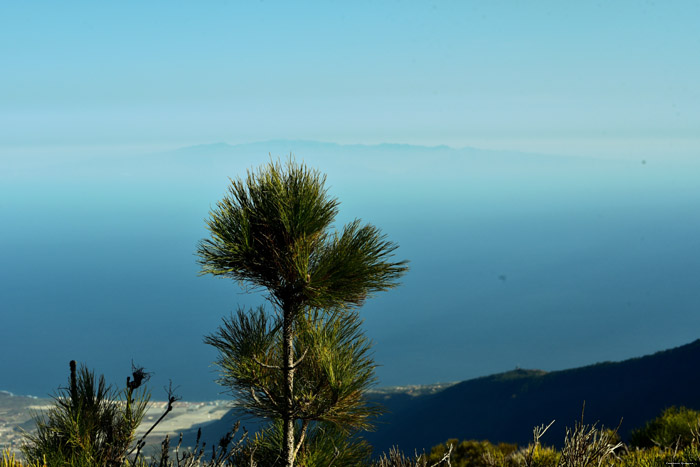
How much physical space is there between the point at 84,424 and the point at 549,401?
70.1m

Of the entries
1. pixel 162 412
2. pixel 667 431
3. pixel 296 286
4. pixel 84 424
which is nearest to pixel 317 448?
pixel 296 286

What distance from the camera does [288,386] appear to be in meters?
4.94

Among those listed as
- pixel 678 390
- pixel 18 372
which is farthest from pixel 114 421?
pixel 18 372

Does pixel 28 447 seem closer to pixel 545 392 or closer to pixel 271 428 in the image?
pixel 271 428

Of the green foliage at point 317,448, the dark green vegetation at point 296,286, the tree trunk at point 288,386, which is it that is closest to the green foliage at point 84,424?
the dark green vegetation at point 296,286

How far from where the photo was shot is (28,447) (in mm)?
3951

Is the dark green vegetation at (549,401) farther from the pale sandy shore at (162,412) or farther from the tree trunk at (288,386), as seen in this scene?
the pale sandy shore at (162,412)

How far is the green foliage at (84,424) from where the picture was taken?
3680 millimetres

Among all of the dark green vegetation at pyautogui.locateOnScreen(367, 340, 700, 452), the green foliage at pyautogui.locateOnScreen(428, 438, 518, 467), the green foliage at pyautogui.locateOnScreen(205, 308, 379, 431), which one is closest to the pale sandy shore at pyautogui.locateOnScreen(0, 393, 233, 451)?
the dark green vegetation at pyautogui.locateOnScreen(367, 340, 700, 452)

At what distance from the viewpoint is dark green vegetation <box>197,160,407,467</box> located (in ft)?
15.0

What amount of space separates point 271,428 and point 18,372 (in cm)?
20975

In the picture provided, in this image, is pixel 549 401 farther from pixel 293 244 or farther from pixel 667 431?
pixel 293 244

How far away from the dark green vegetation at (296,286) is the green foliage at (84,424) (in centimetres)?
112

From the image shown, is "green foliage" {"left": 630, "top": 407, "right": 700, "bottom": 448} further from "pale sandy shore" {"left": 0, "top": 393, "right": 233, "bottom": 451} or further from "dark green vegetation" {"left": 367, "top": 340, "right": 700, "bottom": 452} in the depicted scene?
"pale sandy shore" {"left": 0, "top": 393, "right": 233, "bottom": 451}
